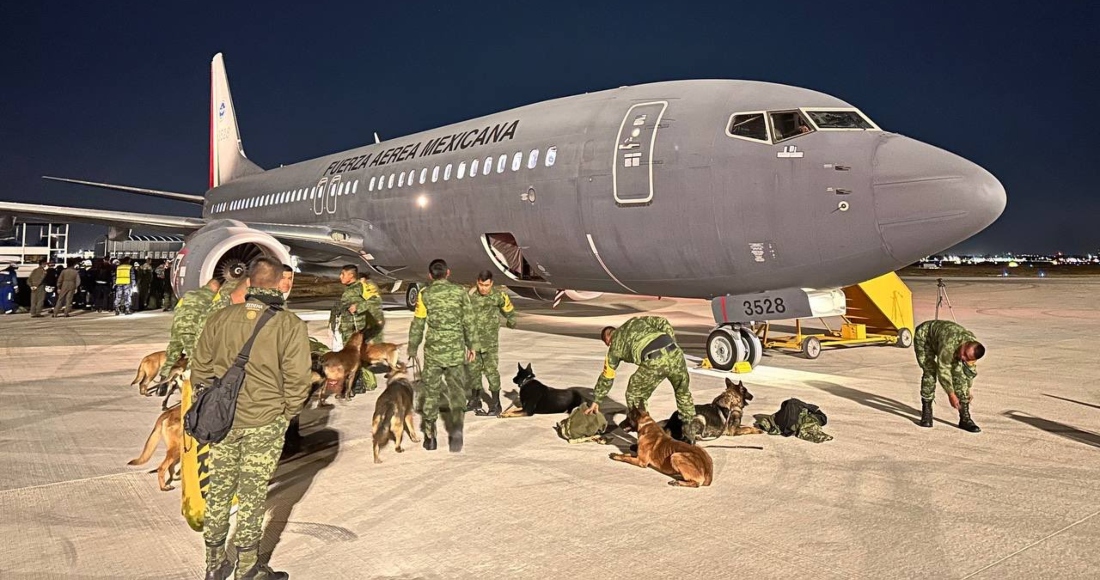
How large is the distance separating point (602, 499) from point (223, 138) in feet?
86.4

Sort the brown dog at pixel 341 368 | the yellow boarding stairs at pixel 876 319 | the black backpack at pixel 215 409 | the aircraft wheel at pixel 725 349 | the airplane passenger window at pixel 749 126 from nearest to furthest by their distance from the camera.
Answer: the black backpack at pixel 215 409 < the brown dog at pixel 341 368 < the airplane passenger window at pixel 749 126 < the aircraft wheel at pixel 725 349 < the yellow boarding stairs at pixel 876 319

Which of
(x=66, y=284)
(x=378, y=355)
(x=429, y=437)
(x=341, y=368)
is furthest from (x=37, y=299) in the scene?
(x=429, y=437)

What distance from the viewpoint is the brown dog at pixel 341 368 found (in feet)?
23.5

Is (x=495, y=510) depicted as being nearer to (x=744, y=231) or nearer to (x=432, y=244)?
(x=744, y=231)

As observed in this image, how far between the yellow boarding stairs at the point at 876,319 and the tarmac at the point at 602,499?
4092 millimetres

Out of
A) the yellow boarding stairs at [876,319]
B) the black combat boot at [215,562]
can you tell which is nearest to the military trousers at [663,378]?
the black combat boot at [215,562]

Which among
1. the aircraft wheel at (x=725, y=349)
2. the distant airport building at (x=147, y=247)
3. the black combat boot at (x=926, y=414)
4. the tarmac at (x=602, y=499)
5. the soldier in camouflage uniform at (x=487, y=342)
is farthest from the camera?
the distant airport building at (x=147, y=247)

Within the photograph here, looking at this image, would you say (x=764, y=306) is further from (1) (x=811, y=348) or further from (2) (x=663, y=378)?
(2) (x=663, y=378)

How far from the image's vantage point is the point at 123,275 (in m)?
19.3

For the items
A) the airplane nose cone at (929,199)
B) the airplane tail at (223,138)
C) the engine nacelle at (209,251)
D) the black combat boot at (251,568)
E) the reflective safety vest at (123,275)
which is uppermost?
the airplane tail at (223,138)

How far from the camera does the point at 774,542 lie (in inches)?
155

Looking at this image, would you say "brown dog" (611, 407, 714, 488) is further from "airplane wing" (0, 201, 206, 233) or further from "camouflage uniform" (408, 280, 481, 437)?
"airplane wing" (0, 201, 206, 233)

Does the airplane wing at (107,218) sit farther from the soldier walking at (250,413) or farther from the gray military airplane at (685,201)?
the soldier walking at (250,413)

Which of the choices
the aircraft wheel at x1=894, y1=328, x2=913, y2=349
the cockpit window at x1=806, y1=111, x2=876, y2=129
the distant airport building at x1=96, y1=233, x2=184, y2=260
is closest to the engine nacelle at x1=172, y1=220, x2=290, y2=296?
the cockpit window at x1=806, y1=111, x2=876, y2=129
